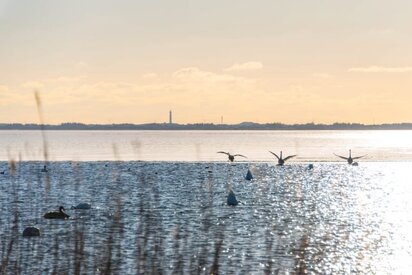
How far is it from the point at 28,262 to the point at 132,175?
63826 millimetres

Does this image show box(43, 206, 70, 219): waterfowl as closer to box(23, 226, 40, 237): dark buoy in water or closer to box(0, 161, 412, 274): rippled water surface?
box(0, 161, 412, 274): rippled water surface

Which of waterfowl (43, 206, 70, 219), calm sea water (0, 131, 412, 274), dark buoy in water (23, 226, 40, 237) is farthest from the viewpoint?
waterfowl (43, 206, 70, 219)

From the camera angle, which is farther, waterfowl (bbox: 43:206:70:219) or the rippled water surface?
waterfowl (bbox: 43:206:70:219)

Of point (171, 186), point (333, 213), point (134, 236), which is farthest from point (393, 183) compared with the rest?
point (134, 236)

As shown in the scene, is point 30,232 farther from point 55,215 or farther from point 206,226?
point 206,226

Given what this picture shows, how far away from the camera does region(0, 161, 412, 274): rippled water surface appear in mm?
29766

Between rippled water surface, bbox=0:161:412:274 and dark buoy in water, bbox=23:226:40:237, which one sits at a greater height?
dark buoy in water, bbox=23:226:40:237

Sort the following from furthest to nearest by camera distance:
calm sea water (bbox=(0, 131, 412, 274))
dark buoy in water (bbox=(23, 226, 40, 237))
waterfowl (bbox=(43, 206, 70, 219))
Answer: waterfowl (bbox=(43, 206, 70, 219)) → dark buoy in water (bbox=(23, 226, 40, 237)) → calm sea water (bbox=(0, 131, 412, 274))

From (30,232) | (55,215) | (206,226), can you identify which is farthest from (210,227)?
(30,232)

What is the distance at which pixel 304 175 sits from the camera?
101312mm

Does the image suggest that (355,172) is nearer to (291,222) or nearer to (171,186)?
(171,186)

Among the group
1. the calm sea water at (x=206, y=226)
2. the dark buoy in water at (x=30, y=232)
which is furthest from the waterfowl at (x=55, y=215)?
the dark buoy in water at (x=30, y=232)

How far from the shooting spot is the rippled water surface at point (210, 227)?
97.7ft

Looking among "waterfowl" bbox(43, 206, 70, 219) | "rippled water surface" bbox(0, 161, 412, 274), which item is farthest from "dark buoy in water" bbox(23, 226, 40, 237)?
"waterfowl" bbox(43, 206, 70, 219)
